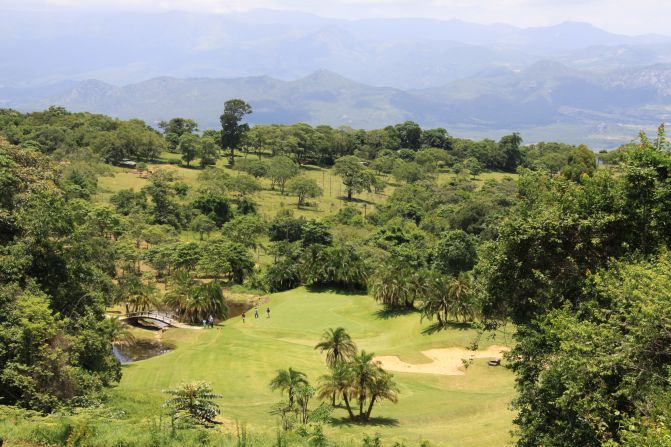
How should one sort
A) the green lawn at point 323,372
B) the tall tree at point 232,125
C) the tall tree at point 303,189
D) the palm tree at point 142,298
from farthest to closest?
the tall tree at point 232,125, the tall tree at point 303,189, the palm tree at point 142,298, the green lawn at point 323,372

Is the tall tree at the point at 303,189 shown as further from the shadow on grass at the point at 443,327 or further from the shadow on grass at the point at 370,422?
the shadow on grass at the point at 370,422

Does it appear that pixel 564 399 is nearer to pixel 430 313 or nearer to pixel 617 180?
pixel 617 180

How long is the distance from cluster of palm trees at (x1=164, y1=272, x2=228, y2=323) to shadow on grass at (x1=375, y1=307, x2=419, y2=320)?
15.6 m

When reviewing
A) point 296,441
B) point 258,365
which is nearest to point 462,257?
point 258,365

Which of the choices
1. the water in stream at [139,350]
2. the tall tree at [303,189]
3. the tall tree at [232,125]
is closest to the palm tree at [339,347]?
the water in stream at [139,350]

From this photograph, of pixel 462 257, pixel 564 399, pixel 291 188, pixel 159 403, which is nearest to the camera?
pixel 564 399

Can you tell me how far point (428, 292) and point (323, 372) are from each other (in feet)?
43.6

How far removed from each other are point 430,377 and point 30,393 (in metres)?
25.3

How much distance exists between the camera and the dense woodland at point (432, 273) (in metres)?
15.0

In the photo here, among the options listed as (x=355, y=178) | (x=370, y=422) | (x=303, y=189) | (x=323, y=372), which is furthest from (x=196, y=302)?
(x=355, y=178)

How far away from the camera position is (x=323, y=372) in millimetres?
38219

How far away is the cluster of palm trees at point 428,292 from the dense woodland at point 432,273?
0.15 metres

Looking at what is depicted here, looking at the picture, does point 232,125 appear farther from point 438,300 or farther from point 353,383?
point 353,383

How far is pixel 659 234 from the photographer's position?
59.7 feet
